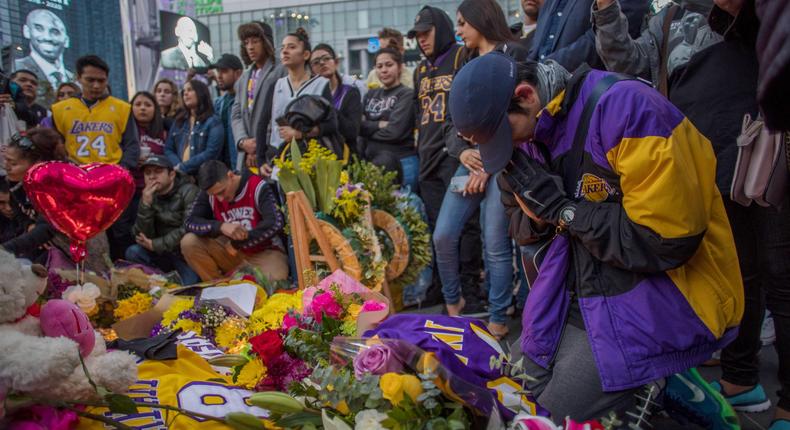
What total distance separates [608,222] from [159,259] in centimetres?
467

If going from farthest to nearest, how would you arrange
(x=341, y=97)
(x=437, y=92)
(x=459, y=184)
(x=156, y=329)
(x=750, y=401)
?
(x=341, y=97), (x=437, y=92), (x=459, y=184), (x=156, y=329), (x=750, y=401)

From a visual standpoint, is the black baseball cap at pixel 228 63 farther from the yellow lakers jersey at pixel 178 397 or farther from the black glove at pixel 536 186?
the black glove at pixel 536 186

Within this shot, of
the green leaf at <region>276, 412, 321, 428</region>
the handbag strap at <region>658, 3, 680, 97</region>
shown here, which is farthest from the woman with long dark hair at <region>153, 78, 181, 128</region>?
the green leaf at <region>276, 412, 321, 428</region>

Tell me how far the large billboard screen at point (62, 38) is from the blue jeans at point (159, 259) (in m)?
1.84

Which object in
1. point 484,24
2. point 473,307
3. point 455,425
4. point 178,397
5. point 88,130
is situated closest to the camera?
point 455,425

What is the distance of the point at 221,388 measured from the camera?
1841 millimetres

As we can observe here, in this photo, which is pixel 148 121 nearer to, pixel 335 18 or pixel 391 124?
pixel 391 124

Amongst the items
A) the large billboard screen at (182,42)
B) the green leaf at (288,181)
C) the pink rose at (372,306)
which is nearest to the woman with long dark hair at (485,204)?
the green leaf at (288,181)

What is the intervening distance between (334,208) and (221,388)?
6.73 ft

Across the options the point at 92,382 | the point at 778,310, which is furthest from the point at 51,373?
the point at 778,310

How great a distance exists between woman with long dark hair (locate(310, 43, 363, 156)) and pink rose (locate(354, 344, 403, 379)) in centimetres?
373

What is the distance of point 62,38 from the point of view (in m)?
5.20

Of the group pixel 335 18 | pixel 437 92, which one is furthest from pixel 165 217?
pixel 335 18

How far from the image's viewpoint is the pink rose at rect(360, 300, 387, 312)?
7.50ft
